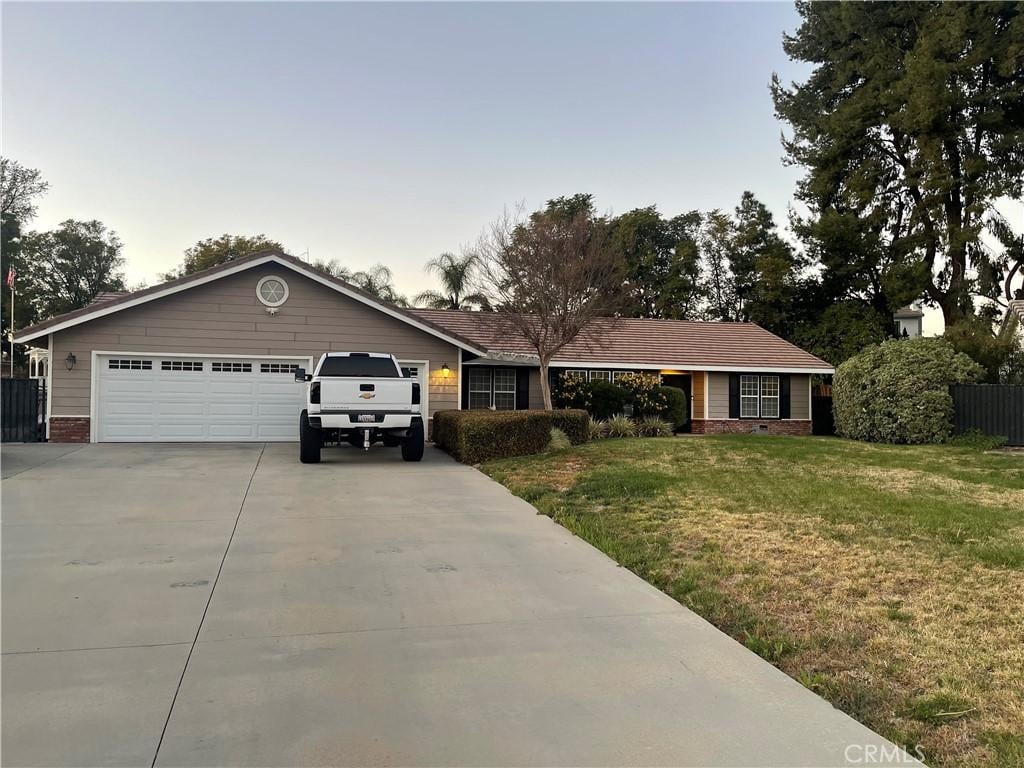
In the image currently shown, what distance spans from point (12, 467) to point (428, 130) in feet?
39.1

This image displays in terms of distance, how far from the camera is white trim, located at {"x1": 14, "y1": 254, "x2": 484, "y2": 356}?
1518 cm

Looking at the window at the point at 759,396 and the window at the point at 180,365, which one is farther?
the window at the point at 759,396

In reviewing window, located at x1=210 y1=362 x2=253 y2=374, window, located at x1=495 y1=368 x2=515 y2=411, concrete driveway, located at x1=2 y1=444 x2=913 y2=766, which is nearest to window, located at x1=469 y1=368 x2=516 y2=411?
window, located at x1=495 y1=368 x2=515 y2=411

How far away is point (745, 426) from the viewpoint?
71.7ft

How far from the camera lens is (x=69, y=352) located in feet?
50.5

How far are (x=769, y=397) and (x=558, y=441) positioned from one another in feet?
35.0

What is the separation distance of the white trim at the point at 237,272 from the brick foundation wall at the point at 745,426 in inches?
321

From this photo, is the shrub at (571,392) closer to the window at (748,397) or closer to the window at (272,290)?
the window at (748,397)

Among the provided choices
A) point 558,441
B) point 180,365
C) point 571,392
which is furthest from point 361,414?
point 571,392

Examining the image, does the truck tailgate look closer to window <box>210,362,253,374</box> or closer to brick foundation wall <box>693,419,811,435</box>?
window <box>210,362,253,374</box>

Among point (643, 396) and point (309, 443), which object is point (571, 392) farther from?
point (309, 443)

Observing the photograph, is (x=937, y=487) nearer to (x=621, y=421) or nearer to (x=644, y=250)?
(x=621, y=421)

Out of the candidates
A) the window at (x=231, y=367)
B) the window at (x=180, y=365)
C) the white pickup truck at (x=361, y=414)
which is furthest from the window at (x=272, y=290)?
the white pickup truck at (x=361, y=414)

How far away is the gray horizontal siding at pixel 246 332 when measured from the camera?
15.5 m
